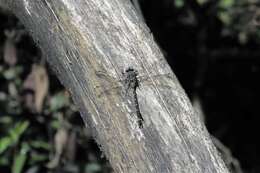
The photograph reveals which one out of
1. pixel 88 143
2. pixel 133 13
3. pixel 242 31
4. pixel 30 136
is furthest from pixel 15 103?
pixel 133 13

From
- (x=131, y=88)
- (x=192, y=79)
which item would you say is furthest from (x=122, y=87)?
(x=192, y=79)

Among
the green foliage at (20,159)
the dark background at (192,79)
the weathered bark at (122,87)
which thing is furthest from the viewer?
the dark background at (192,79)

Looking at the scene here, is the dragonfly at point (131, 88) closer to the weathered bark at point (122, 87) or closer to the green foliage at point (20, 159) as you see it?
the weathered bark at point (122, 87)

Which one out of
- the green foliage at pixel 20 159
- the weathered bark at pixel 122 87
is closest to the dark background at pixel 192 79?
the green foliage at pixel 20 159

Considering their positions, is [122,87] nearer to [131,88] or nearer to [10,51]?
[131,88]

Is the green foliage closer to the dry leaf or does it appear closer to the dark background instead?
the dark background

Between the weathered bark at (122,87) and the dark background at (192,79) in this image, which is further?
the dark background at (192,79)

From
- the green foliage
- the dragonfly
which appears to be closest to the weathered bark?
the dragonfly

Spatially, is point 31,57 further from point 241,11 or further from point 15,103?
point 241,11
